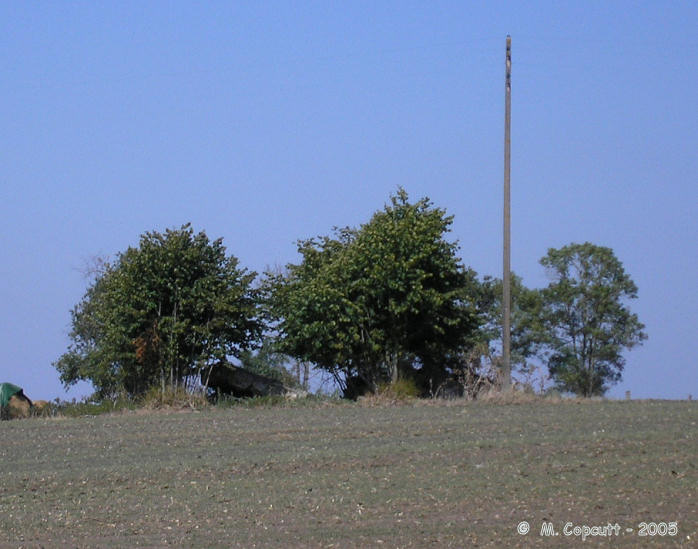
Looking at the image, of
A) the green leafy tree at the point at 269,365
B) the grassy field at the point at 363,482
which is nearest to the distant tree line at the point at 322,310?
the grassy field at the point at 363,482

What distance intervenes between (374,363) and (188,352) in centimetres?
530

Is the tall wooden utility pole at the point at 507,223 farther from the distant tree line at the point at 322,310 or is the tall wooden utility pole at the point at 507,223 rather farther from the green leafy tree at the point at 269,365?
the green leafy tree at the point at 269,365

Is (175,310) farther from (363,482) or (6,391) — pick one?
(363,482)

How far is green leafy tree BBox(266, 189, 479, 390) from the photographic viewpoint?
27.2 m

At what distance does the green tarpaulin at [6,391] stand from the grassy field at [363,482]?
22.3 feet

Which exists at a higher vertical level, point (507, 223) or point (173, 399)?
point (507, 223)

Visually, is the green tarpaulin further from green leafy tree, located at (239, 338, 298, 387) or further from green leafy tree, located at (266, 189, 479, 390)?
green leafy tree, located at (239, 338, 298, 387)

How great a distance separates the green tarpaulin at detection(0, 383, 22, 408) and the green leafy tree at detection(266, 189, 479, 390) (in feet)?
24.4

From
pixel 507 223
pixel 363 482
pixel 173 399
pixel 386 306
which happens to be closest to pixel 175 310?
pixel 173 399

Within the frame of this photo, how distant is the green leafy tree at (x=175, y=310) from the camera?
92.4 feet

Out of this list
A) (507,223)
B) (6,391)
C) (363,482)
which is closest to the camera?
(363,482)

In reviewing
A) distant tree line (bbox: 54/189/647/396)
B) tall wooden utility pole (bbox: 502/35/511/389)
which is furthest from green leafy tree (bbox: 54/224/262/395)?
tall wooden utility pole (bbox: 502/35/511/389)

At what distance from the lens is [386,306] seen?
2780 centimetres

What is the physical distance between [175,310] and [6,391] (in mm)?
5025
